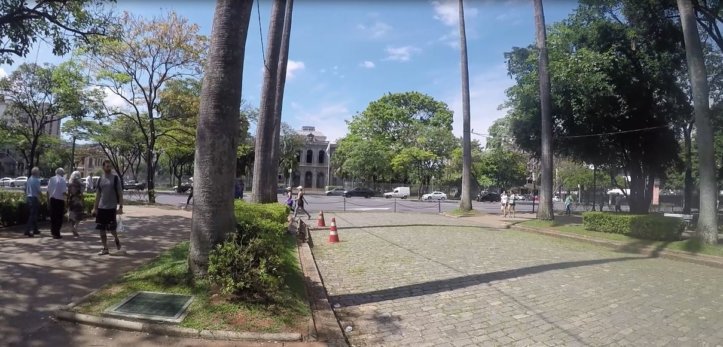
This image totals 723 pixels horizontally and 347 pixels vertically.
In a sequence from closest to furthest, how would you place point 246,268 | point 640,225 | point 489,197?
point 246,268
point 640,225
point 489,197

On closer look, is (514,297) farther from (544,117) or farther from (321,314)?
(544,117)

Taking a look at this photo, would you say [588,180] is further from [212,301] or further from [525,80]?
[212,301]

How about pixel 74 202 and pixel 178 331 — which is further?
pixel 74 202

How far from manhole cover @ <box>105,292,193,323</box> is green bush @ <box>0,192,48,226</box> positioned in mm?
7334

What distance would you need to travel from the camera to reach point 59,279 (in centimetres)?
541

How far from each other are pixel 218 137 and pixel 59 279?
273 cm

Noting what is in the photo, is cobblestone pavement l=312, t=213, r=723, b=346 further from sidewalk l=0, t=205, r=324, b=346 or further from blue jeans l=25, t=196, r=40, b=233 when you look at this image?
blue jeans l=25, t=196, r=40, b=233

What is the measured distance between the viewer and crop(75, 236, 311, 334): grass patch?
410cm

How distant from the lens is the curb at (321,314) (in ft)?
13.7

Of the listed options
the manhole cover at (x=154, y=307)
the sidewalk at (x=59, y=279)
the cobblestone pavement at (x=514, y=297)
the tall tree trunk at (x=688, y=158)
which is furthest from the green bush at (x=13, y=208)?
the tall tree trunk at (x=688, y=158)

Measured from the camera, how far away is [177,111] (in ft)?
79.4

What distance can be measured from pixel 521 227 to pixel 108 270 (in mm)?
15266

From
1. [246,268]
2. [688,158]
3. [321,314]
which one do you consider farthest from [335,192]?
[246,268]

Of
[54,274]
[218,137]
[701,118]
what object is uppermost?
[701,118]
